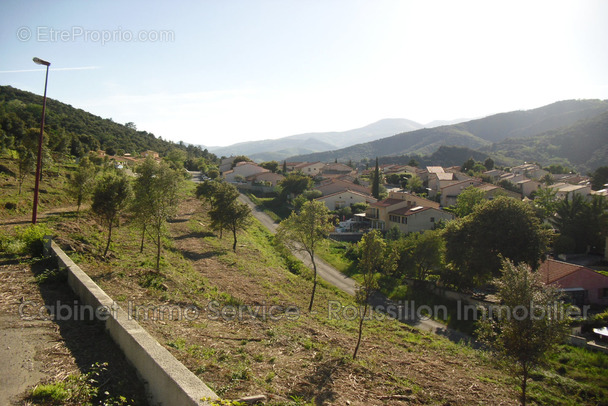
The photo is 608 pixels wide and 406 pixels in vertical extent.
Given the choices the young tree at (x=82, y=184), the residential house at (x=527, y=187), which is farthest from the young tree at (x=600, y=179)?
the young tree at (x=82, y=184)

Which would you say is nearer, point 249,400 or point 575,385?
point 249,400

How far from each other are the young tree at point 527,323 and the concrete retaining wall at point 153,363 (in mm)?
9257

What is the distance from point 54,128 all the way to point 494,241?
76.7m

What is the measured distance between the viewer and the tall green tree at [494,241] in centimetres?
2591

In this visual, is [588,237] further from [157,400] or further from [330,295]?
[157,400]

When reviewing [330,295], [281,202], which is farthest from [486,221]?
[281,202]

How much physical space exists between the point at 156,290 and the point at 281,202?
51902 millimetres

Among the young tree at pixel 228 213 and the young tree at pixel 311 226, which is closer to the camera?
the young tree at pixel 311 226

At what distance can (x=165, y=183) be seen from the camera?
647 inches

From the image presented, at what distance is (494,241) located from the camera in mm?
26609

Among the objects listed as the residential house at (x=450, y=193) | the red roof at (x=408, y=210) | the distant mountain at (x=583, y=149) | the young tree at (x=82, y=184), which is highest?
the distant mountain at (x=583, y=149)

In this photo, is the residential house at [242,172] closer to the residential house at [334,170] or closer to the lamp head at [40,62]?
the residential house at [334,170]

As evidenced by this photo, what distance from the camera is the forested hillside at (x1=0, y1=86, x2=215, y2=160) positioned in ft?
157

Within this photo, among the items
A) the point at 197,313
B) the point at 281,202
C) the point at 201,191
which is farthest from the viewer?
the point at 281,202
